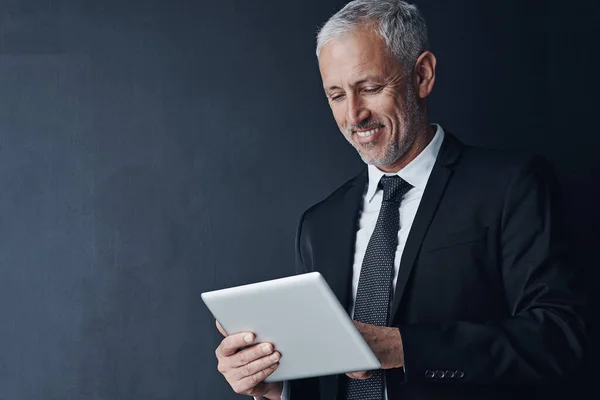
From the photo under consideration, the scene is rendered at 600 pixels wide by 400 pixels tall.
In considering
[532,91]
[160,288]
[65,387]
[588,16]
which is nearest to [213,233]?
[160,288]

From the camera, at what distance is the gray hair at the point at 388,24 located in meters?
2.24

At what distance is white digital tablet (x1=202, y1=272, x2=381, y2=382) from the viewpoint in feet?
5.72

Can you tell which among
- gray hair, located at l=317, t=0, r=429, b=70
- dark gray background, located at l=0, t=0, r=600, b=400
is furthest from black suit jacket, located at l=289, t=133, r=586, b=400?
dark gray background, located at l=0, t=0, r=600, b=400

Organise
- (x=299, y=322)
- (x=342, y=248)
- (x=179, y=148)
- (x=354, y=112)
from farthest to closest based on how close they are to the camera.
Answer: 1. (x=179, y=148)
2. (x=342, y=248)
3. (x=354, y=112)
4. (x=299, y=322)

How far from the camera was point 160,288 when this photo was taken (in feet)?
8.73

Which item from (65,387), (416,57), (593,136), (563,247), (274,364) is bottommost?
(65,387)

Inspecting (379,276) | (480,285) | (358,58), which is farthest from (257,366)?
(358,58)

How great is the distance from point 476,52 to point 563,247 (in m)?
0.88

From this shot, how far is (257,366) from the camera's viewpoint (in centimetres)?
192

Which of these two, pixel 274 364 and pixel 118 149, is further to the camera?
pixel 118 149

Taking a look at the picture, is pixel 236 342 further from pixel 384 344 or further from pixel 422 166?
pixel 422 166

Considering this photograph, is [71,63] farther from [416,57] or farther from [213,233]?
[416,57]

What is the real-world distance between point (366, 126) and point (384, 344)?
23.1 inches

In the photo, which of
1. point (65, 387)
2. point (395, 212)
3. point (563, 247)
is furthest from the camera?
point (65, 387)
